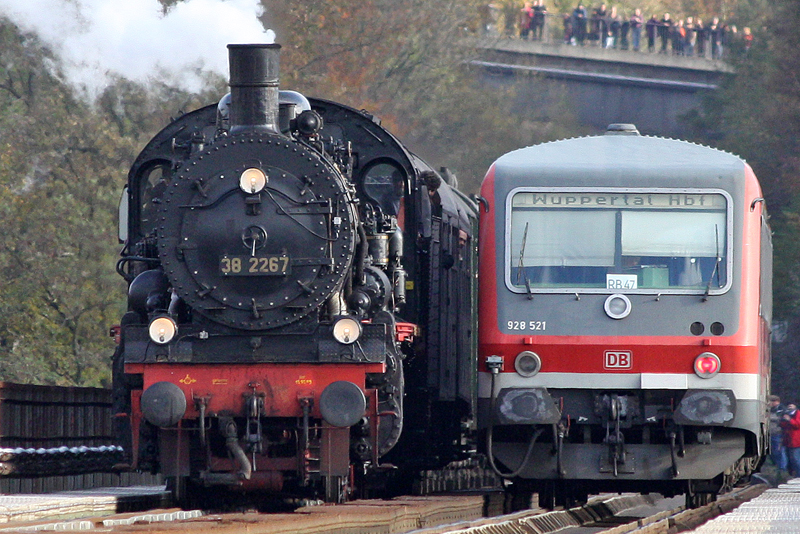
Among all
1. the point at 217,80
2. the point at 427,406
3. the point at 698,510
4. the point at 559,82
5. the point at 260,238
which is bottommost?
the point at 698,510

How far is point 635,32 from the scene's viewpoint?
170ft

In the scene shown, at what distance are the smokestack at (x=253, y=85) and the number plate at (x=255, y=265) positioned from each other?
0.96 meters

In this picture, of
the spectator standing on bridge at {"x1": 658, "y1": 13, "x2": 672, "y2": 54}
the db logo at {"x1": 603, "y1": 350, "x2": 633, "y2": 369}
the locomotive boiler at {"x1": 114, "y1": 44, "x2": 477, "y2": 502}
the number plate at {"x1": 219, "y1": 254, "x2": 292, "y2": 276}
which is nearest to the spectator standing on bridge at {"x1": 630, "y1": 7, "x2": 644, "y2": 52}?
the spectator standing on bridge at {"x1": 658, "y1": 13, "x2": 672, "y2": 54}

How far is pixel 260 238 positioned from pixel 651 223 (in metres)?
3.02

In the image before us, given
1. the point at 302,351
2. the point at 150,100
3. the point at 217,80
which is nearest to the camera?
the point at 302,351

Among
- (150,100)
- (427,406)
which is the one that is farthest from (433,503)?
(150,100)

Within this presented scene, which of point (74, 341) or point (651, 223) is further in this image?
point (74, 341)

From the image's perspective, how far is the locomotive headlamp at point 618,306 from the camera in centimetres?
1127

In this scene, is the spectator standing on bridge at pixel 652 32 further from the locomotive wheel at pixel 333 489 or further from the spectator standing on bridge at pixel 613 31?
the locomotive wheel at pixel 333 489

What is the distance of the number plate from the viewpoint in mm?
10602

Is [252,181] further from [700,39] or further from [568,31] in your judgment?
[568,31]

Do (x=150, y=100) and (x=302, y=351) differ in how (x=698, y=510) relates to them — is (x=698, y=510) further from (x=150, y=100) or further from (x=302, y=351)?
(x=150, y=100)

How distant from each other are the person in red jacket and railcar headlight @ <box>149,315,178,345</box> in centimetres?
1151

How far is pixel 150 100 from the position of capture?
29.9 m
